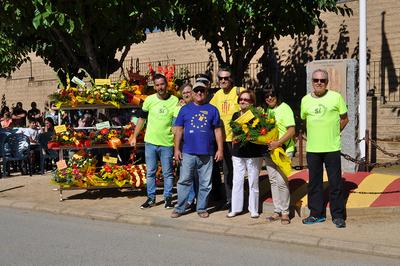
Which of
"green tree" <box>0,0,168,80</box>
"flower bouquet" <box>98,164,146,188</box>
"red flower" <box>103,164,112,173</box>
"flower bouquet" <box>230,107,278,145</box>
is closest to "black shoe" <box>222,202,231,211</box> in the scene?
"flower bouquet" <box>230,107,278,145</box>

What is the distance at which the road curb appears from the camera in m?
6.09

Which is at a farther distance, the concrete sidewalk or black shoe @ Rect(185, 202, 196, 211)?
black shoe @ Rect(185, 202, 196, 211)

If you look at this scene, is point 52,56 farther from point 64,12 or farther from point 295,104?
point 295,104

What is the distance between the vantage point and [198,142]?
25.0 feet

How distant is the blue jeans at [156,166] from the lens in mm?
8375

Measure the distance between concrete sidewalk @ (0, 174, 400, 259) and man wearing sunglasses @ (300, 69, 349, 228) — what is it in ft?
0.95

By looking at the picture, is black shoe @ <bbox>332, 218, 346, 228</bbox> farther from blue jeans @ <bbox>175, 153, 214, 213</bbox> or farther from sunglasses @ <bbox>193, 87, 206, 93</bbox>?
sunglasses @ <bbox>193, 87, 206, 93</bbox>

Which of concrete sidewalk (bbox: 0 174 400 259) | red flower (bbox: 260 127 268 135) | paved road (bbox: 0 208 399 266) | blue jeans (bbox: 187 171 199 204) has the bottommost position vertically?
paved road (bbox: 0 208 399 266)

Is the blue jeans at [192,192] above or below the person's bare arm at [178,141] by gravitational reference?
below

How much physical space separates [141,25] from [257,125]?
5.56m

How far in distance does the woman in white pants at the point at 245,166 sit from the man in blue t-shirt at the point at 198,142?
28cm

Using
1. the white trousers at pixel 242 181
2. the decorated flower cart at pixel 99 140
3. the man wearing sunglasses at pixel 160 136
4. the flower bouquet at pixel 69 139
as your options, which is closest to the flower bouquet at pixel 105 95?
the decorated flower cart at pixel 99 140

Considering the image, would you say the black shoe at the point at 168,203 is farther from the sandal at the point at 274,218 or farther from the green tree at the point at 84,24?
the green tree at the point at 84,24

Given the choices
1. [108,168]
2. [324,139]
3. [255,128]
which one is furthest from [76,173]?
[324,139]
